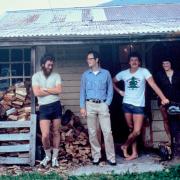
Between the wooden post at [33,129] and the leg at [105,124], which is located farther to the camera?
the wooden post at [33,129]

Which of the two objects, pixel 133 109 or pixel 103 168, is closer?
pixel 103 168

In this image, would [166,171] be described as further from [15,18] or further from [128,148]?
[15,18]

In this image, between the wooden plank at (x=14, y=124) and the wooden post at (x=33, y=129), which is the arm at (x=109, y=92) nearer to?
the wooden post at (x=33, y=129)

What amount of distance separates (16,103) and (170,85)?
355 centimetres

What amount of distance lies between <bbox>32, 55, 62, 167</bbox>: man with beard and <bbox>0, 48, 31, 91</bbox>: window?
87.0 inches

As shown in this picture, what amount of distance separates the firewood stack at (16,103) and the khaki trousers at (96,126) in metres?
1.62

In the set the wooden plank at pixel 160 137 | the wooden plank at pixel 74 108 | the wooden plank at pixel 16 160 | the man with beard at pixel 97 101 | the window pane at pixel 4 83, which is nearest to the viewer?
the man with beard at pixel 97 101

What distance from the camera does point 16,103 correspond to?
7973 mm

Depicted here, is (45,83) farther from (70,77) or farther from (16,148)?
(70,77)

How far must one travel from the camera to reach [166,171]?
6.37 m

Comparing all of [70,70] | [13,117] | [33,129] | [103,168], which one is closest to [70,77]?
[70,70]

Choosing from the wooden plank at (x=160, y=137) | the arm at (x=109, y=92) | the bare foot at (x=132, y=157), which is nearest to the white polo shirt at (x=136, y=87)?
the arm at (x=109, y=92)

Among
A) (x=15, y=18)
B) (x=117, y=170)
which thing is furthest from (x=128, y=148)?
(x=15, y=18)

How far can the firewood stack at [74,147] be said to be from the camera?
24.0ft
